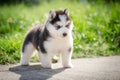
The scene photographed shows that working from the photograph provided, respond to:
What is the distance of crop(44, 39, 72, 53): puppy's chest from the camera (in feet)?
22.4

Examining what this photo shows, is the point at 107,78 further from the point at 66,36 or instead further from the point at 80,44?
the point at 80,44

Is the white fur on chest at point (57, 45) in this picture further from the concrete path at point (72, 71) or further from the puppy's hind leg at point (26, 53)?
the puppy's hind leg at point (26, 53)

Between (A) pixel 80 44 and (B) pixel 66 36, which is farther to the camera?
(A) pixel 80 44

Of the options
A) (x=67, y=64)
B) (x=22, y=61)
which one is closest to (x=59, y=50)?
(x=67, y=64)

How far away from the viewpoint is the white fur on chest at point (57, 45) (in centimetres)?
682

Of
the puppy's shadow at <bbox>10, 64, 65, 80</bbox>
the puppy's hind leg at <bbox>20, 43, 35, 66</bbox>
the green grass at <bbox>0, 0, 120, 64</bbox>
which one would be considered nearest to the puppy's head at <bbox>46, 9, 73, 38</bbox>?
the puppy's shadow at <bbox>10, 64, 65, 80</bbox>

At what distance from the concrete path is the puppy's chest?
1.14ft

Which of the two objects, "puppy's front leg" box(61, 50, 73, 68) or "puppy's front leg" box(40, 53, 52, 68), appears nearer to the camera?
"puppy's front leg" box(40, 53, 52, 68)

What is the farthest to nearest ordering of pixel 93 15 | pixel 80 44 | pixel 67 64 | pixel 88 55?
pixel 93 15
pixel 80 44
pixel 88 55
pixel 67 64

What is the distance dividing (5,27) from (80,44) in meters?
2.47

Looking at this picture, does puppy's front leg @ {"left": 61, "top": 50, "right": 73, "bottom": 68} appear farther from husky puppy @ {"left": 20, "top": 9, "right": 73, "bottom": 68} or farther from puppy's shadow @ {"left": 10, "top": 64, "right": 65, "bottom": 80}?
puppy's shadow @ {"left": 10, "top": 64, "right": 65, "bottom": 80}

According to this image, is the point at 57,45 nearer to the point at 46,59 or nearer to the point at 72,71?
the point at 46,59

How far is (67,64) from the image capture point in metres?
7.10

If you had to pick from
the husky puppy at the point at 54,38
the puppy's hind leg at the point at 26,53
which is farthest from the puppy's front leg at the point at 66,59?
the puppy's hind leg at the point at 26,53
